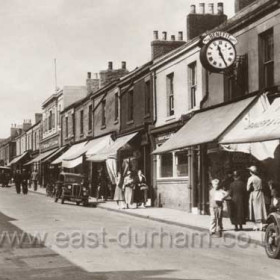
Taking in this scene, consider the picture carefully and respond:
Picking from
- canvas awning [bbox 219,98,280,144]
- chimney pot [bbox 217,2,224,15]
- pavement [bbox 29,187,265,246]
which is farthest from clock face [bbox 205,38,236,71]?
chimney pot [bbox 217,2,224,15]

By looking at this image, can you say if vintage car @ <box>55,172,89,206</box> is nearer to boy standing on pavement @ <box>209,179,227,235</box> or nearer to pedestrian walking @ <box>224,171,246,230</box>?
pedestrian walking @ <box>224,171,246,230</box>

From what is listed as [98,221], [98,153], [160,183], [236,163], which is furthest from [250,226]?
[98,153]

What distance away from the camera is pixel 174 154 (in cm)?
2509

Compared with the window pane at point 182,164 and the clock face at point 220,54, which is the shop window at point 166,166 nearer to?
the window pane at point 182,164

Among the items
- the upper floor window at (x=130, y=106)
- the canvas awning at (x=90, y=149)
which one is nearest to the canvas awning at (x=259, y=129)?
the upper floor window at (x=130, y=106)

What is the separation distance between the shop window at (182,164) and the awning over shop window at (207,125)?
218 cm

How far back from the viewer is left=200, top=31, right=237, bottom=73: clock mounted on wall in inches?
748

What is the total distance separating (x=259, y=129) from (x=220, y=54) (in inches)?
195

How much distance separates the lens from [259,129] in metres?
14.9

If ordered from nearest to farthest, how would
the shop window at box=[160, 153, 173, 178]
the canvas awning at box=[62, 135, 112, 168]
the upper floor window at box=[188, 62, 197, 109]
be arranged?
1. the upper floor window at box=[188, 62, 197, 109]
2. the shop window at box=[160, 153, 173, 178]
3. the canvas awning at box=[62, 135, 112, 168]

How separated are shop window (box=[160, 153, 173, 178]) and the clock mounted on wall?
23.3 ft

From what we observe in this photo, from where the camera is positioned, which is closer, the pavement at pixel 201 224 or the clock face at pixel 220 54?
the pavement at pixel 201 224

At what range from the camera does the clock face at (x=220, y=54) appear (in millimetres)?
18984

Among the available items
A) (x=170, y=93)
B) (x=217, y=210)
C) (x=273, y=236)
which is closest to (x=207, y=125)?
(x=217, y=210)
